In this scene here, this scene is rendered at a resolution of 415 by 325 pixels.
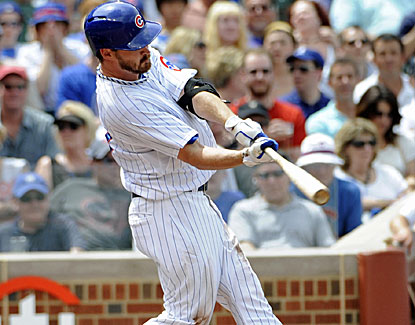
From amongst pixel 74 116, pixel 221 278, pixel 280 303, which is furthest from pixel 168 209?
pixel 74 116

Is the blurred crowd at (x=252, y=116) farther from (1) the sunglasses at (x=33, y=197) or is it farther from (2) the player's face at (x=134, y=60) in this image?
(2) the player's face at (x=134, y=60)

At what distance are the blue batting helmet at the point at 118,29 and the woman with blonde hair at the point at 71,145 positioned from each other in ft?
8.70

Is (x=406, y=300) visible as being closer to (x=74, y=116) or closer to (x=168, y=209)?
(x=168, y=209)

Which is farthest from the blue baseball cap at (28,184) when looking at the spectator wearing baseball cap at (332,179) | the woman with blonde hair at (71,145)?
the spectator wearing baseball cap at (332,179)

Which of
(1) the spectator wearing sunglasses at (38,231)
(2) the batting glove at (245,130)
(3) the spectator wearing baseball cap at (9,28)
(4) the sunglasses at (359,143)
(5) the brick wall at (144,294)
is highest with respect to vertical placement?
(3) the spectator wearing baseball cap at (9,28)

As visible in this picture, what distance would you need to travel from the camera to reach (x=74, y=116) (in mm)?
7090

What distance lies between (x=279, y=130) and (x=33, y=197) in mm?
1834

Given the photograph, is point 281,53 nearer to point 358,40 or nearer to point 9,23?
point 358,40

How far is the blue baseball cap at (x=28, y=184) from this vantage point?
6.41 m

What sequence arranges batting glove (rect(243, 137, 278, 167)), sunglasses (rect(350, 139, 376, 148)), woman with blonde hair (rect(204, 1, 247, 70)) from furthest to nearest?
woman with blonde hair (rect(204, 1, 247, 70)) → sunglasses (rect(350, 139, 376, 148)) → batting glove (rect(243, 137, 278, 167))

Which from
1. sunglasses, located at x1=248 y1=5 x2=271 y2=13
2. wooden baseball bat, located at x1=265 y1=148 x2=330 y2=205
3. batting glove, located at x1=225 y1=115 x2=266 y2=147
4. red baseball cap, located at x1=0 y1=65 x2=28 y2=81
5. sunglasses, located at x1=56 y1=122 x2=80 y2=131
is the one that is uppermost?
sunglasses, located at x1=248 y1=5 x2=271 y2=13

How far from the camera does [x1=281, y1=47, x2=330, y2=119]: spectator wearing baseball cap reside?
757cm

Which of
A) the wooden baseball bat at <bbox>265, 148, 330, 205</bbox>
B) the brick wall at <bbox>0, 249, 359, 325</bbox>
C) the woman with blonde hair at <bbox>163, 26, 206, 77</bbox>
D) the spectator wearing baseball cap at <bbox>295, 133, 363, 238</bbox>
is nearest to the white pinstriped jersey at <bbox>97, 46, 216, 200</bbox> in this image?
the wooden baseball bat at <bbox>265, 148, 330, 205</bbox>

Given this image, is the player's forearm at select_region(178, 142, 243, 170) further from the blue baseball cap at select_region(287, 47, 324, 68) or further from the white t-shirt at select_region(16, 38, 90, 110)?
the white t-shirt at select_region(16, 38, 90, 110)
